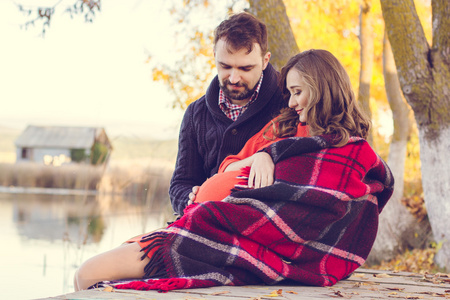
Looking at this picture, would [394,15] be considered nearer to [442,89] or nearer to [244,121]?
[442,89]

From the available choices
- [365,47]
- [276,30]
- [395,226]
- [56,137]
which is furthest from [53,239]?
[56,137]

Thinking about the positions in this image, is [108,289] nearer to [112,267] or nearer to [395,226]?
[112,267]

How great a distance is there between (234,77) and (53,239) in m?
10.5

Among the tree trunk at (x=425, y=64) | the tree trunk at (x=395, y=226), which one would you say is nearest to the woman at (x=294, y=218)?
the tree trunk at (x=425, y=64)

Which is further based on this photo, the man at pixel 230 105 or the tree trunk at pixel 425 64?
the tree trunk at pixel 425 64

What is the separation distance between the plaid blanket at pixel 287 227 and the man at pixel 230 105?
538mm

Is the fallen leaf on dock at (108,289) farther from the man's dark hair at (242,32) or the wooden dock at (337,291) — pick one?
the man's dark hair at (242,32)

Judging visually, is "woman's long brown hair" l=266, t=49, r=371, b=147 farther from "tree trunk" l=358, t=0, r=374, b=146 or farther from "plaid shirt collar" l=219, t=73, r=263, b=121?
"tree trunk" l=358, t=0, r=374, b=146

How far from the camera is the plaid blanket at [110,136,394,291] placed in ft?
8.17

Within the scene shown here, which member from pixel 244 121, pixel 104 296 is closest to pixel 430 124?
pixel 244 121

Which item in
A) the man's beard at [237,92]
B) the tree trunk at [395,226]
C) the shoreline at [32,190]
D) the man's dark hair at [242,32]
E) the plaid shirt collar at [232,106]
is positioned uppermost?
the man's dark hair at [242,32]

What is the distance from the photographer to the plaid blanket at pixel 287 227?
2490 millimetres

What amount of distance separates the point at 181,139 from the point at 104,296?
1.65 m

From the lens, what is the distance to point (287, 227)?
103 inches
